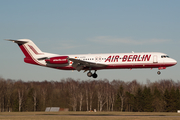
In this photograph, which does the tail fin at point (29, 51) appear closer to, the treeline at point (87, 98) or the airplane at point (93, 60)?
the airplane at point (93, 60)

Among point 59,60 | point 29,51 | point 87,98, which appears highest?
point 29,51

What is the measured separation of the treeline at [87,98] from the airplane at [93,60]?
173ft

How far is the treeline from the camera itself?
98.4m

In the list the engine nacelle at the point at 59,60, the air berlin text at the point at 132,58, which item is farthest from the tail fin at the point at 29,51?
the air berlin text at the point at 132,58

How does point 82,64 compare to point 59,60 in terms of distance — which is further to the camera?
point 59,60

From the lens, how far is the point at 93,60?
5019 centimetres

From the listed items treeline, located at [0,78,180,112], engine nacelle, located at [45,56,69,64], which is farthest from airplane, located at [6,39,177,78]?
treeline, located at [0,78,180,112]

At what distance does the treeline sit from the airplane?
173 ft

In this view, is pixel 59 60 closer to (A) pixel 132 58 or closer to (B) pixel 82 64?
(B) pixel 82 64

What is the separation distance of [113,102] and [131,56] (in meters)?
68.3

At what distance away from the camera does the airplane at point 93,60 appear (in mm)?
46938

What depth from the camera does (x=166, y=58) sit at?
46844mm

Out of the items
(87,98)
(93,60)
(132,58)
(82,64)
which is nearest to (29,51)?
(82,64)

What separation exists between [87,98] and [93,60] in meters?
63.6
